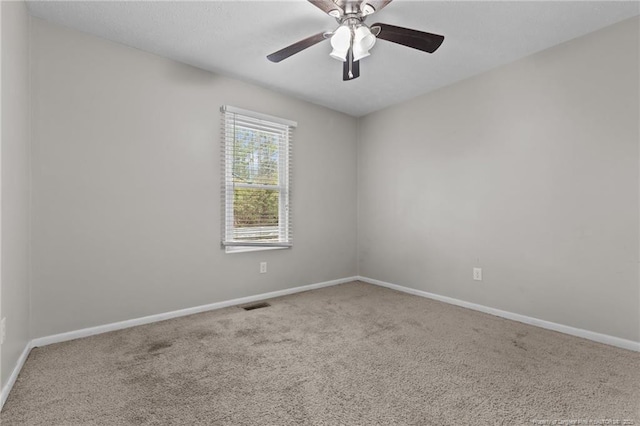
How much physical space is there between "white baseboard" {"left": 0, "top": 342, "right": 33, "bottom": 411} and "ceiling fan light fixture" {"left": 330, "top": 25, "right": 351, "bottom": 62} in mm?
2609

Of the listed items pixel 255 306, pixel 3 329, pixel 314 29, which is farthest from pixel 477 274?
pixel 3 329

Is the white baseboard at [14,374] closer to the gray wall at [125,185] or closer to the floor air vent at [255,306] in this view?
the gray wall at [125,185]

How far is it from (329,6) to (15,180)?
6.90ft

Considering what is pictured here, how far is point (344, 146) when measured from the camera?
4.26 m

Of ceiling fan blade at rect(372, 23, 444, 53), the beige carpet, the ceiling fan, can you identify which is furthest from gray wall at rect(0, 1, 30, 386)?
ceiling fan blade at rect(372, 23, 444, 53)

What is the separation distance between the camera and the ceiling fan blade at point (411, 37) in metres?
1.86

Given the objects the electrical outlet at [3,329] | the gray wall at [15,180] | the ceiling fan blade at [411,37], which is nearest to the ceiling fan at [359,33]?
the ceiling fan blade at [411,37]

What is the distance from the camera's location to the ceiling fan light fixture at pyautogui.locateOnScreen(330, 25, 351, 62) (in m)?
1.97

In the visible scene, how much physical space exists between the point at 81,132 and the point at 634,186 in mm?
4018

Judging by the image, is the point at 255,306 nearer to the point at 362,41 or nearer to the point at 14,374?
the point at 14,374

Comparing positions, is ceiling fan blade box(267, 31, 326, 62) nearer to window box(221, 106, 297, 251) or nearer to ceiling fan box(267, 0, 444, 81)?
ceiling fan box(267, 0, 444, 81)

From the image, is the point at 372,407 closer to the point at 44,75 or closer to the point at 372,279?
the point at 372,279

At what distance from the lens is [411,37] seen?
75.5 inches

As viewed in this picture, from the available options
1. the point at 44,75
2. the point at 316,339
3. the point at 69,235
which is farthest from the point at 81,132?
the point at 316,339
